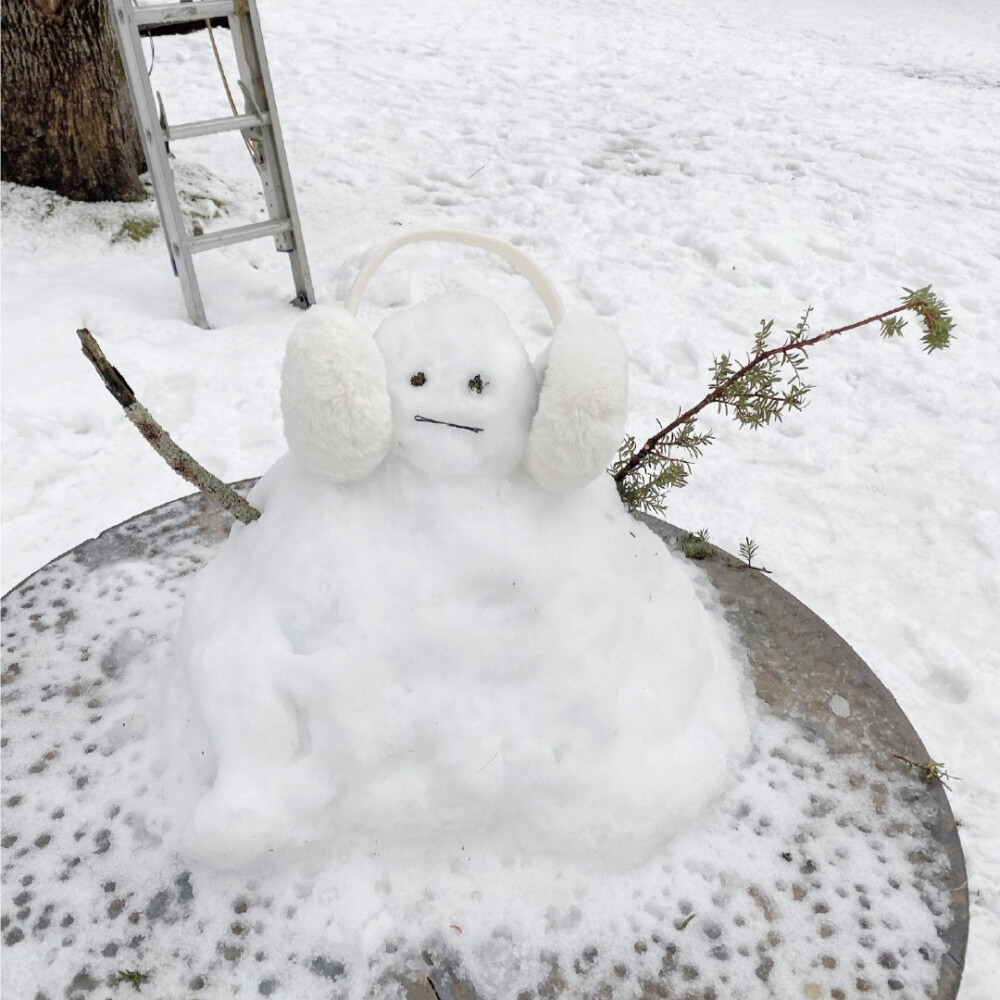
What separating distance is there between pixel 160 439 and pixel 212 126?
1.95 metres

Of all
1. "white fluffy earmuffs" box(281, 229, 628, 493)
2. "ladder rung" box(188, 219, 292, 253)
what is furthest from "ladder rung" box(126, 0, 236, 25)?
"white fluffy earmuffs" box(281, 229, 628, 493)

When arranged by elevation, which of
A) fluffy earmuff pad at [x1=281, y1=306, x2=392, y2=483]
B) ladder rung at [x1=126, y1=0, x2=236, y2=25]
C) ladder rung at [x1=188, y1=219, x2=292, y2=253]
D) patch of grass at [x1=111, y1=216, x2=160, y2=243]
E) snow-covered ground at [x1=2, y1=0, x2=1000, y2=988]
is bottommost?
snow-covered ground at [x1=2, y1=0, x2=1000, y2=988]

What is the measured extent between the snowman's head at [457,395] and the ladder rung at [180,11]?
6.52 feet

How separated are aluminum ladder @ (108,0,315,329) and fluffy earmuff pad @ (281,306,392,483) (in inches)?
78.1

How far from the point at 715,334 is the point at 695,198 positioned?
1188 mm

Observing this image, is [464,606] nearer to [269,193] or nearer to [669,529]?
[669,529]

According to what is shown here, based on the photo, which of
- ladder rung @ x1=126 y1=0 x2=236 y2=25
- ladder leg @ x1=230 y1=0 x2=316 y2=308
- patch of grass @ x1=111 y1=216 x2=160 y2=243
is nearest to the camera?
ladder rung @ x1=126 y1=0 x2=236 y2=25

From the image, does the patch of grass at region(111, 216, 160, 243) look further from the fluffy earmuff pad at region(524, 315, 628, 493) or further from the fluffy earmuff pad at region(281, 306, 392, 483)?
the fluffy earmuff pad at region(524, 315, 628, 493)

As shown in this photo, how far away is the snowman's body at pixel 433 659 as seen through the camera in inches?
42.0

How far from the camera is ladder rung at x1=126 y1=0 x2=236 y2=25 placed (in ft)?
8.11

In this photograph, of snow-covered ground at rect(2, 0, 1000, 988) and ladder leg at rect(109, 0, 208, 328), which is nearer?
snow-covered ground at rect(2, 0, 1000, 988)

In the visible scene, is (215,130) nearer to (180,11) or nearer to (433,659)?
(180,11)

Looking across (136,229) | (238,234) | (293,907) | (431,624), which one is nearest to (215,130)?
(238,234)

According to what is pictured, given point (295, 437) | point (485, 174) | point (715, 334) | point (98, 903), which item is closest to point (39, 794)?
point (98, 903)
